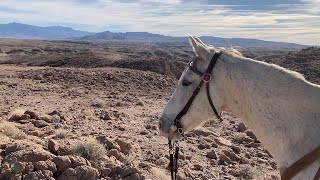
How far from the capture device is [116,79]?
76.0 feet

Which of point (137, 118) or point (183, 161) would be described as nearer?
point (183, 161)

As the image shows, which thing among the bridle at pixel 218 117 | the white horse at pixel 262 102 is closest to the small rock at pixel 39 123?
the bridle at pixel 218 117

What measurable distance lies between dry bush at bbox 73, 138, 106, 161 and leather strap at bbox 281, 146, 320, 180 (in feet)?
14.6

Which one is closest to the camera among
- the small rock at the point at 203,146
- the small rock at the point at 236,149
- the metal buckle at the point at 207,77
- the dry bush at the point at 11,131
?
the metal buckle at the point at 207,77

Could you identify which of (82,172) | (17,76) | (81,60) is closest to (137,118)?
(82,172)

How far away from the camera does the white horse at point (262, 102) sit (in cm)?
312

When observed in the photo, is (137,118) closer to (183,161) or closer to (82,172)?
(183,161)

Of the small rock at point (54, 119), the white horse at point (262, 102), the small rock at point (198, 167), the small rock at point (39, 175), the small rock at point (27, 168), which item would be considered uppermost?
the white horse at point (262, 102)

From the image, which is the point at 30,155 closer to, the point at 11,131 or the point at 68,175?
the point at 68,175

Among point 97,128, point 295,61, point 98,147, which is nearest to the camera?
point 98,147

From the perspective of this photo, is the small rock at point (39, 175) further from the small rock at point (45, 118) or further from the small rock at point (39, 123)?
the small rock at point (45, 118)

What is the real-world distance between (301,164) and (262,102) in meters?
0.56

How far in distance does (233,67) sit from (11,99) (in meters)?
14.1

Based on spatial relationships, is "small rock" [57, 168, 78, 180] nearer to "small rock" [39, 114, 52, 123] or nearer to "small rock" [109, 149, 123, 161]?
"small rock" [109, 149, 123, 161]
